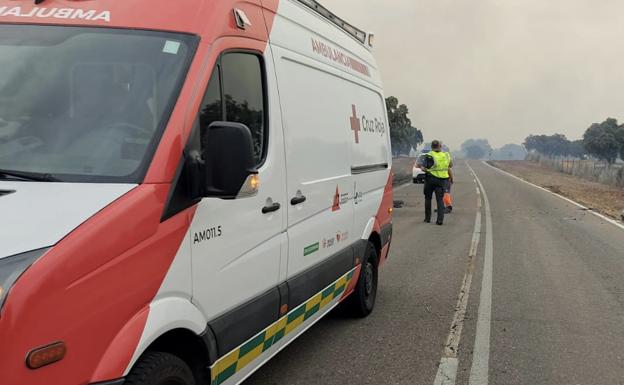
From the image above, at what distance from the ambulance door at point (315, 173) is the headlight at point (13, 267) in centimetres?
190

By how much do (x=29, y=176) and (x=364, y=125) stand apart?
3.76 m

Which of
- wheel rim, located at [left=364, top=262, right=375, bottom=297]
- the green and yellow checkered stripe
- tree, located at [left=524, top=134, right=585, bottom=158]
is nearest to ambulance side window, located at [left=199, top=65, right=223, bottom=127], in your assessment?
the green and yellow checkered stripe

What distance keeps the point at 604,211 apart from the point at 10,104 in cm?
1801

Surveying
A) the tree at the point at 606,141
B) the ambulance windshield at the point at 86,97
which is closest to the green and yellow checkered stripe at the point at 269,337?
the ambulance windshield at the point at 86,97

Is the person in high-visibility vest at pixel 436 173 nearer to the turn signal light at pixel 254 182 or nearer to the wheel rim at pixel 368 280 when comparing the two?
the wheel rim at pixel 368 280

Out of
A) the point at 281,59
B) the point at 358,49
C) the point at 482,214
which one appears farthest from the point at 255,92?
the point at 482,214

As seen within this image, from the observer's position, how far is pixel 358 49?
5945 mm

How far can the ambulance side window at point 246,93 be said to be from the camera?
309 cm

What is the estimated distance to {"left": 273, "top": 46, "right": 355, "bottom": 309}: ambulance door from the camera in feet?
12.4

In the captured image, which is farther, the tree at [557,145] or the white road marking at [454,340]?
the tree at [557,145]

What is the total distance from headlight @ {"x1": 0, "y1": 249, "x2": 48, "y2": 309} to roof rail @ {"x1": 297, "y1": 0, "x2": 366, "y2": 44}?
290cm

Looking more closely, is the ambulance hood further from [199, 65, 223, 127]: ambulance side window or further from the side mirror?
[199, 65, 223, 127]: ambulance side window

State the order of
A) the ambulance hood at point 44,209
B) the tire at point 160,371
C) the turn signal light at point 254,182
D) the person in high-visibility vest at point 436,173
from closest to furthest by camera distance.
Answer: the ambulance hood at point 44,209 → the tire at point 160,371 → the turn signal light at point 254,182 → the person in high-visibility vest at point 436,173

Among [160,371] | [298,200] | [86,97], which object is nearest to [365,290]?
[298,200]
